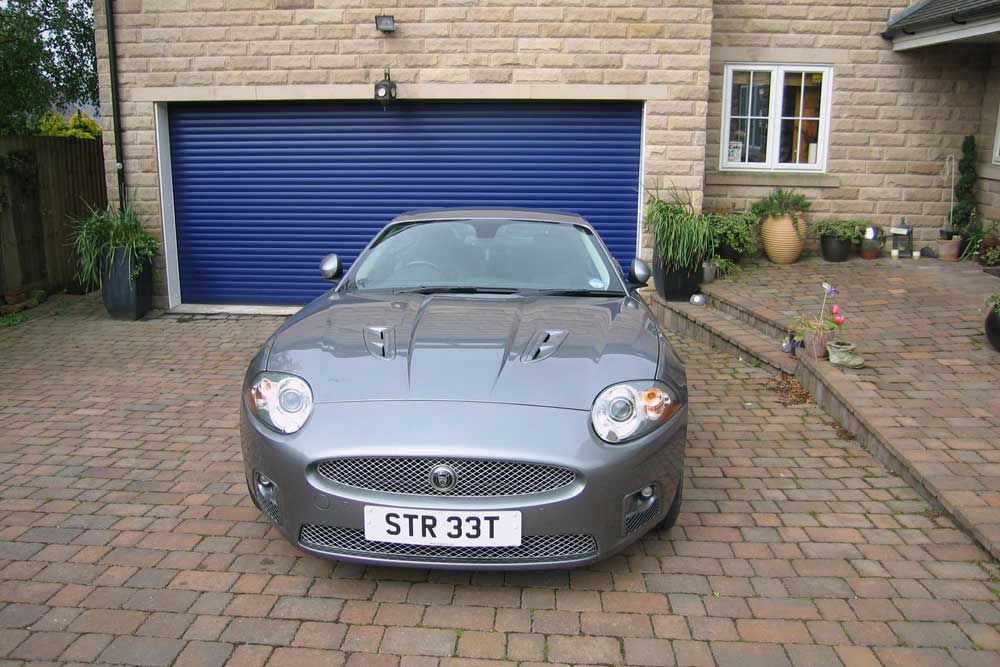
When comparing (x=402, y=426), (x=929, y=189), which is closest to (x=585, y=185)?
(x=929, y=189)

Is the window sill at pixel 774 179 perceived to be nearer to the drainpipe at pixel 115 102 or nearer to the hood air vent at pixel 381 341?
the drainpipe at pixel 115 102

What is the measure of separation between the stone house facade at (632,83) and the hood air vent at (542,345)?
6.11m

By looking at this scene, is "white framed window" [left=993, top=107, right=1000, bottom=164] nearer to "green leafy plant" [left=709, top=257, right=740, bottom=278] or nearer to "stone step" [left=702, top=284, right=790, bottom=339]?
"green leafy plant" [left=709, top=257, right=740, bottom=278]

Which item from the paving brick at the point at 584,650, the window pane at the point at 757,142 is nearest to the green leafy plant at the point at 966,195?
the window pane at the point at 757,142

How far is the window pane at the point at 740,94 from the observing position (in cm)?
1017

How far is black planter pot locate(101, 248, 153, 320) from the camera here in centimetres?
909

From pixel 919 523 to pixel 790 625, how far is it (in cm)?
130

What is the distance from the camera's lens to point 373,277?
4.64 m

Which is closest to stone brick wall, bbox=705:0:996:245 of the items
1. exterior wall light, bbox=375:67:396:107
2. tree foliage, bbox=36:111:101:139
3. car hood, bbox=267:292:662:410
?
exterior wall light, bbox=375:67:396:107

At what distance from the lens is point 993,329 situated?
6.06 metres

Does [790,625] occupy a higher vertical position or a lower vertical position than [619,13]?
lower

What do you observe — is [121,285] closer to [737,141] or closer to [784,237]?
[737,141]

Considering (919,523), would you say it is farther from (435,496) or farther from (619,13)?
(619,13)

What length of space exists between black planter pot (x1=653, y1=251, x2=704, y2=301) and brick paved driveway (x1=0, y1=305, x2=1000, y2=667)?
13.0 feet
